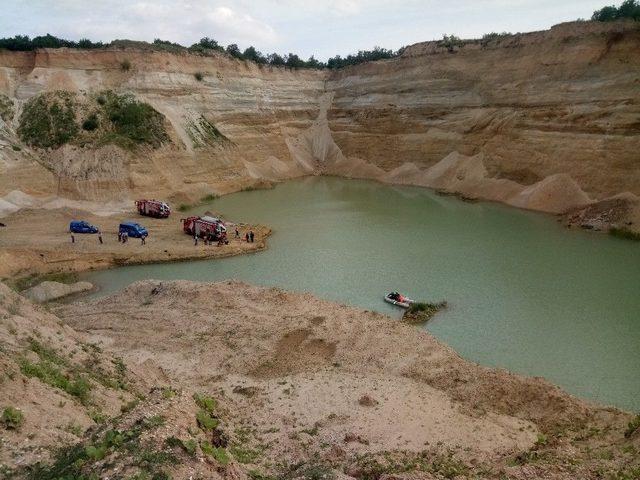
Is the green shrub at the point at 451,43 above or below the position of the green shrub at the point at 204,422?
above

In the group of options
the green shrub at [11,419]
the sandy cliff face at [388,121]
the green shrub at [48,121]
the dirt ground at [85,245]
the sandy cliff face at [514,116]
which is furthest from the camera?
Answer: the green shrub at [48,121]

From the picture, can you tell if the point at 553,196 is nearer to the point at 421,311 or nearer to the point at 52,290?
the point at 421,311

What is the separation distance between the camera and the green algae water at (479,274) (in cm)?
1570

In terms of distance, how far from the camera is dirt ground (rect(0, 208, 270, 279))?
23953 mm

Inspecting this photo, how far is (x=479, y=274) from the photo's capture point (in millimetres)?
22547

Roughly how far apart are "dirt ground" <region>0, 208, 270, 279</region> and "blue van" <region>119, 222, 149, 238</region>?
0.35m

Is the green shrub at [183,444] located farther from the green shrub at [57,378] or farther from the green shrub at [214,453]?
the green shrub at [57,378]

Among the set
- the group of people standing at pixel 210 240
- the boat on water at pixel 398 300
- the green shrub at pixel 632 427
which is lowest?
the boat on water at pixel 398 300

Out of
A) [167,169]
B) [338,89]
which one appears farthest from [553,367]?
[338,89]

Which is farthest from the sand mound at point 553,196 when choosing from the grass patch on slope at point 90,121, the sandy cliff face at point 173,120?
the grass patch on slope at point 90,121

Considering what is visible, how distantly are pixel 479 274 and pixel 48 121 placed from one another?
3226 centimetres

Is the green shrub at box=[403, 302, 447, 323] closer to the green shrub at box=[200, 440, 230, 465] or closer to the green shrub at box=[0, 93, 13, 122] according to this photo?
the green shrub at box=[200, 440, 230, 465]

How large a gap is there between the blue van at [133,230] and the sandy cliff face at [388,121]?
8.07 metres

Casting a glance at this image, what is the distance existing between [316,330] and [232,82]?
39.9 metres
